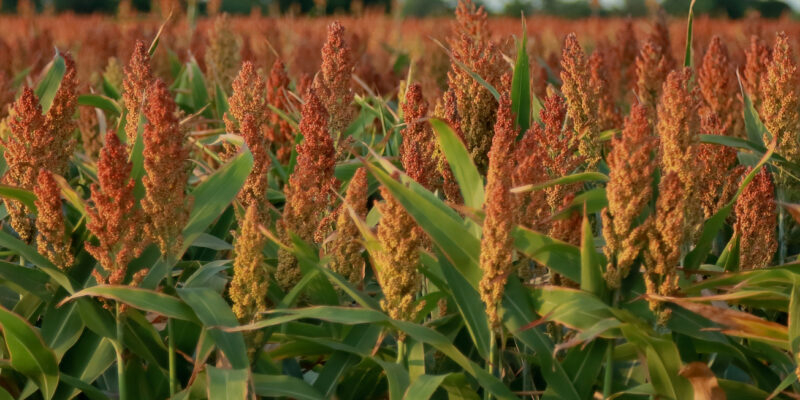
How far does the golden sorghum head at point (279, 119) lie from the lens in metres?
3.28

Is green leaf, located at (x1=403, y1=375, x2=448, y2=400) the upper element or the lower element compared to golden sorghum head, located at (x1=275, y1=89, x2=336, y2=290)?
lower

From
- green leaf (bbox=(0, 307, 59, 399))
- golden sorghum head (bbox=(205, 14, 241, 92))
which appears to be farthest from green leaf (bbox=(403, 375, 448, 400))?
golden sorghum head (bbox=(205, 14, 241, 92))

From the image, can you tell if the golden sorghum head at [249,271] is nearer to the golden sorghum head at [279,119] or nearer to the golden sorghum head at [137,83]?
the golden sorghum head at [137,83]

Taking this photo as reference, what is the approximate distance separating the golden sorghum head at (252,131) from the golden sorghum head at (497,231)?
56 centimetres

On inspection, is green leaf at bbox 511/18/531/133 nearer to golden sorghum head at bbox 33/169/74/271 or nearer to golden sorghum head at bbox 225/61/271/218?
golden sorghum head at bbox 225/61/271/218

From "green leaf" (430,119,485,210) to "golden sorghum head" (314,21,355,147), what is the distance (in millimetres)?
444

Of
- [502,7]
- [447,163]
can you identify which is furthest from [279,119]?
[502,7]

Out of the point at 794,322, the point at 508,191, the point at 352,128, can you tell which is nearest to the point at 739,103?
the point at 352,128

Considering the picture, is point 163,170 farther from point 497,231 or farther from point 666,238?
point 666,238

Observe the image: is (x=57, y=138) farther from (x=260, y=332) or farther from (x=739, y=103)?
(x=739, y=103)

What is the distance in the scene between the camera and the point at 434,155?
215cm

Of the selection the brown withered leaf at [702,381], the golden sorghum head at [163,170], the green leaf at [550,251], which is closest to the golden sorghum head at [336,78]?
the golden sorghum head at [163,170]

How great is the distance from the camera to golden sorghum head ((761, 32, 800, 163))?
2252 mm

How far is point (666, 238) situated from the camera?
1489 millimetres
